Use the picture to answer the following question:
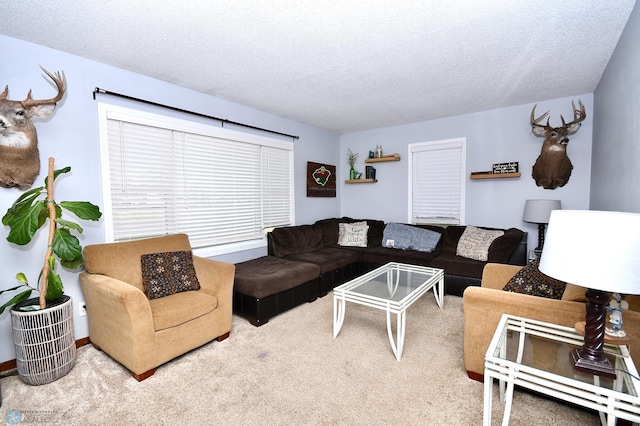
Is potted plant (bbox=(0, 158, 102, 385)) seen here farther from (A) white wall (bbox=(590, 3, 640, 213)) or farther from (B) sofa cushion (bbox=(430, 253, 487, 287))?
(A) white wall (bbox=(590, 3, 640, 213))

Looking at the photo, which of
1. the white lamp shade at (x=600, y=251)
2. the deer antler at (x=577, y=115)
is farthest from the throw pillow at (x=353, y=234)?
the white lamp shade at (x=600, y=251)

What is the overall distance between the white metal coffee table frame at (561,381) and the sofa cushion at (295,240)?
9.25 ft

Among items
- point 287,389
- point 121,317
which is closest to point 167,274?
point 121,317

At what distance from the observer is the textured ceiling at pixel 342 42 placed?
186cm

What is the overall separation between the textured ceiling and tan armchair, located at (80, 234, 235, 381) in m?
1.64

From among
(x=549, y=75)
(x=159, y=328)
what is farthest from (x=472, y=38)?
(x=159, y=328)

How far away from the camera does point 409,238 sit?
14.2 feet

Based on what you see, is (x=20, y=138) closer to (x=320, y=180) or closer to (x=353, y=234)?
(x=320, y=180)

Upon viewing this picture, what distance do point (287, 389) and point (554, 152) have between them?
4.01 metres

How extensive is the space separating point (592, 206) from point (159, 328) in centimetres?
459

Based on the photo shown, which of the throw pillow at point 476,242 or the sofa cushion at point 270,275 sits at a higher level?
the throw pillow at point 476,242

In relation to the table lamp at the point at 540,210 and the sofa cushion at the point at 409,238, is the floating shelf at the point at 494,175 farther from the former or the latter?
the sofa cushion at the point at 409,238

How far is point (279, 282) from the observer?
305 centimetres

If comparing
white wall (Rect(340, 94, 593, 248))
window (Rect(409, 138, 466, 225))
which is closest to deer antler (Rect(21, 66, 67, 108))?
white wall (Rect(340, 94, 593, 248))
